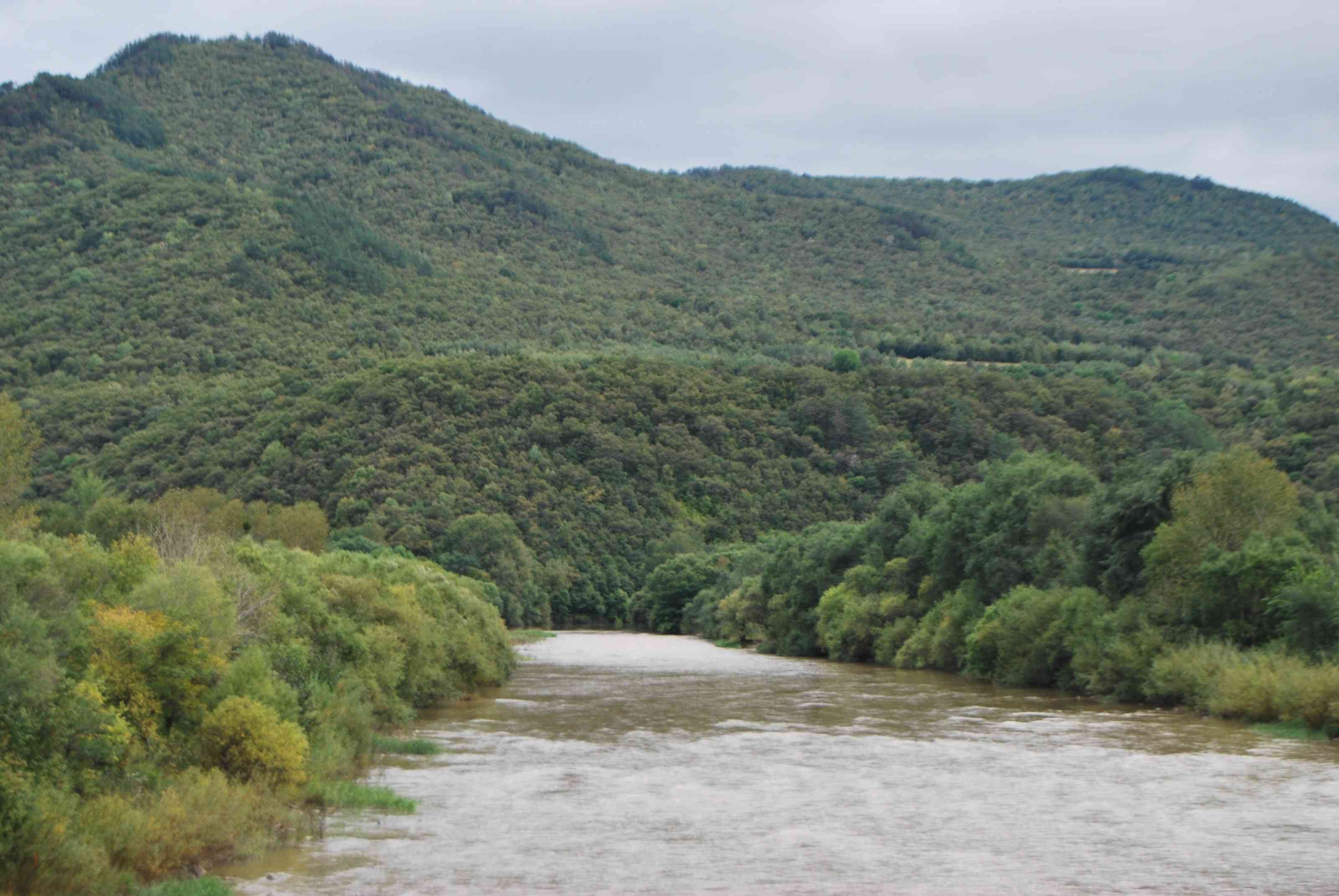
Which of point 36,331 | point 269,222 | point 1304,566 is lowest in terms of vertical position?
point 1304,566

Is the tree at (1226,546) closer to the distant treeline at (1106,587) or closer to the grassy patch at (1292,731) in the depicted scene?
the distant treeline at (1106,587)

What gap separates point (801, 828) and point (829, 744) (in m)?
11.0

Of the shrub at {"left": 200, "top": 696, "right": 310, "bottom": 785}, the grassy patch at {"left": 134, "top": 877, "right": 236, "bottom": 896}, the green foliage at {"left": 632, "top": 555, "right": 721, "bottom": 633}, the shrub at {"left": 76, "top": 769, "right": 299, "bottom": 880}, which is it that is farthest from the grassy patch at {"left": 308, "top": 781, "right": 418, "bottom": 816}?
the green foliage at {"left": 632, "top": 555, "right": 721, "bottom": 633}

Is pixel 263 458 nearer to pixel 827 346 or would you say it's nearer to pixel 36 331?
pixel 36 331

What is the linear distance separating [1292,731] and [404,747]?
21.9 m

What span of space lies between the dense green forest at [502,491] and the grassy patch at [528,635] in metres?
3.41

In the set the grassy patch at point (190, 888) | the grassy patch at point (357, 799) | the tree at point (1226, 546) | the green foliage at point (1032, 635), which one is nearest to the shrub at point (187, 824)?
the grassy patch at point (190, 888)

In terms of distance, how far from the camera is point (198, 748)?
2361cm

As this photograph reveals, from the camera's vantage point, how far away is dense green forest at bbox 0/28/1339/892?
23797 mm

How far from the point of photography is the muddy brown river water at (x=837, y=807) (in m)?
20.7

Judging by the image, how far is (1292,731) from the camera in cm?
3566

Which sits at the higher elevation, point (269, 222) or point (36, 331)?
point (269, 222)

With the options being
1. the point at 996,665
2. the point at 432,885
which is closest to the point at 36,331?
the point at 996,665

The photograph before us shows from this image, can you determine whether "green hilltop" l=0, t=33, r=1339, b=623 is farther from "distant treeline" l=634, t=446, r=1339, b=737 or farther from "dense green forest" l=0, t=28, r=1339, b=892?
"distant treeline" l=634, t=446, r=1339, b=737
